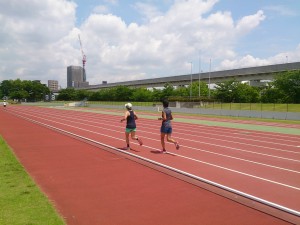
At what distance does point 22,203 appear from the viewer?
20.4 feet

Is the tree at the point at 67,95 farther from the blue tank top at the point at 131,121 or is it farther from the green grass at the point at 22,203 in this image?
the green grass at the point at 22,203

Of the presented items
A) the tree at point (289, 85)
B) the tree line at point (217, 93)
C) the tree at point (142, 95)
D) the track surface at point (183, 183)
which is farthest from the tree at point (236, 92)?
the track surface at point (183, 183)

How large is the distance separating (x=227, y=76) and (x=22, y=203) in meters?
71.2

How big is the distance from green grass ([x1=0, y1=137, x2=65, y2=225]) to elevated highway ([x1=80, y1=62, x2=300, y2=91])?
58925mm

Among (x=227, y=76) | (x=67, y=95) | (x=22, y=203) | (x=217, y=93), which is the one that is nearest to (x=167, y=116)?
(x=22, y=203)

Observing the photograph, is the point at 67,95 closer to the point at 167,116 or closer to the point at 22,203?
the point at 167,116

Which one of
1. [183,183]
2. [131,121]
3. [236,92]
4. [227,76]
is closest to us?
[183,183]

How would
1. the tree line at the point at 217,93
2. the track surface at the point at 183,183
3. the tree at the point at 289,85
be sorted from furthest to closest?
the tree line at the point at 217,93
the tree at the point at 289,85
the track surface at the point at 183,183

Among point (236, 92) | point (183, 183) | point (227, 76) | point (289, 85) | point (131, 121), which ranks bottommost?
point (183, 183)

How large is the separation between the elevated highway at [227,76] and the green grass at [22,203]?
58925mm

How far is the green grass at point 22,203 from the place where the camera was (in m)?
5.39

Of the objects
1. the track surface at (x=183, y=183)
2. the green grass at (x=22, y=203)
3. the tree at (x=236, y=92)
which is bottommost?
the track surface at (x=183, y=183)

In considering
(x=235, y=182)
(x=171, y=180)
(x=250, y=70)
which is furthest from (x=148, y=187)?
(x=250, y=70)

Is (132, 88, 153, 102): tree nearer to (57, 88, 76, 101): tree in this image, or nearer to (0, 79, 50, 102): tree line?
(57, 88, 76, 101): tree
